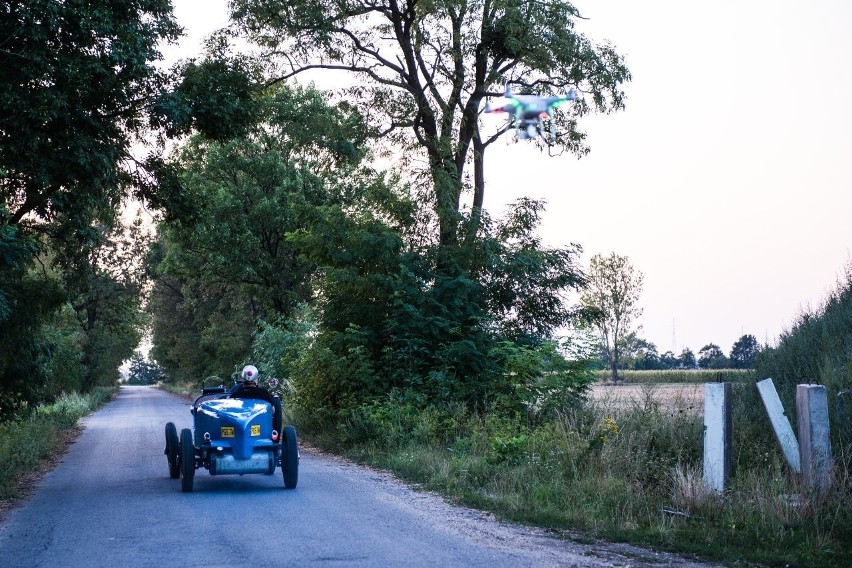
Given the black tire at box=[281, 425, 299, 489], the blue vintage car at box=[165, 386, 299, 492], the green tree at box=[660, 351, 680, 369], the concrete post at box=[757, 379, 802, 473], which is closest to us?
the concrete post at box=[757, 379, 802, 473]

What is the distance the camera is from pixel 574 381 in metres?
18.3

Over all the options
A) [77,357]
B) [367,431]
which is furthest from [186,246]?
[367,431]

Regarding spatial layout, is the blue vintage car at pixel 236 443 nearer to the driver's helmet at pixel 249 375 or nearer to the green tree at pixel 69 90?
the driver's helmet at pixel 249 375

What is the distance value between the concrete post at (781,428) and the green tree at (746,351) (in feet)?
15.9

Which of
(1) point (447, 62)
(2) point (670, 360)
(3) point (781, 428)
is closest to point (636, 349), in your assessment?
(2) point (670, 360)

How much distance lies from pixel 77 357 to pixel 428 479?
76.5ft

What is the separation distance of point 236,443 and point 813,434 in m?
7.46

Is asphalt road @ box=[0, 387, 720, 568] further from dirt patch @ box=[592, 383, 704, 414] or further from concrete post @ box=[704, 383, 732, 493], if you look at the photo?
dirt patch @ box=[592, 383, 704, 414]

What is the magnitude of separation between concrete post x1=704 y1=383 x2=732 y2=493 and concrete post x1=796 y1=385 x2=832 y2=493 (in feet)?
2.76

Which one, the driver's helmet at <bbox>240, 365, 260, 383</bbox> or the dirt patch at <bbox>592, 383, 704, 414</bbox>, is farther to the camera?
the dirt patch at <bbox>592, 383, 704, 414</bbox>

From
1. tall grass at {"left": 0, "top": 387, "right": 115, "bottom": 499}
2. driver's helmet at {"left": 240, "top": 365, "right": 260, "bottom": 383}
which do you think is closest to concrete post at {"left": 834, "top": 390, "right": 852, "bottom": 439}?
driver's helmet at {"left": 240, "top": 365, "right": 260, "bottom": 383}

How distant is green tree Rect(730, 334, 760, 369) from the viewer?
1667 centimetres

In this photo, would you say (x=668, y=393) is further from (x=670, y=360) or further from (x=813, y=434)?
(x=670, y=360)

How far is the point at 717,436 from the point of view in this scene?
36.9 feet
